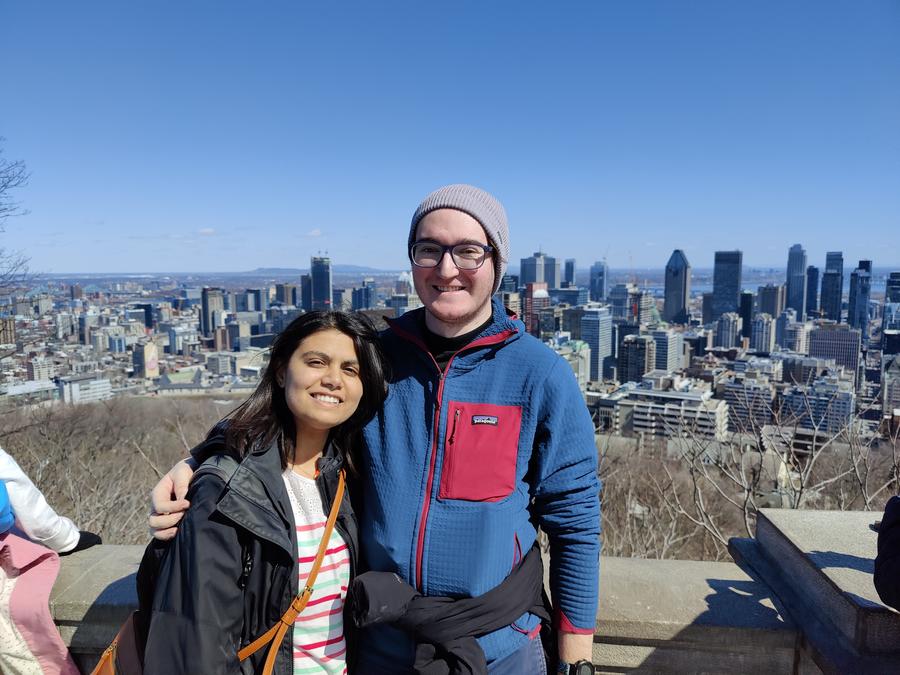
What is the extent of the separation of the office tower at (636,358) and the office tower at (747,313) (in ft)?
147

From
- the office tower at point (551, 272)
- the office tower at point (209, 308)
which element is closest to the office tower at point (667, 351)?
the office tower at point (209, 308)

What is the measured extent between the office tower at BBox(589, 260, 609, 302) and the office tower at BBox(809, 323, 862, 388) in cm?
8539

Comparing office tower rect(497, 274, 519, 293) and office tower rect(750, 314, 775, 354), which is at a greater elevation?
office tower rect(497, 274, 519, 293)

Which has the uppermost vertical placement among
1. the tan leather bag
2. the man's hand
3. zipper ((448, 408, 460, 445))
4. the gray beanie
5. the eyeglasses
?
the gray beanie

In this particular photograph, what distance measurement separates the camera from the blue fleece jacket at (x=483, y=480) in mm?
1716

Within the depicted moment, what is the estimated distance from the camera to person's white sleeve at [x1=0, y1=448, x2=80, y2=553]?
2.11m

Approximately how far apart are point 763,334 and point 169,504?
10937 centimetres

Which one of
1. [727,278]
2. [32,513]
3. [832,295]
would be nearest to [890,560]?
[32,513]

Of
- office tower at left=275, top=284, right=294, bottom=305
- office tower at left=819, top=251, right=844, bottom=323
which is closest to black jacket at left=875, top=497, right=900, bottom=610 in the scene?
office tower at left=275, top=284, right=294, bottom=305

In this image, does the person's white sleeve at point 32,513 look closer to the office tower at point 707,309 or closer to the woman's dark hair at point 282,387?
the woman's dark hair at point 282,387

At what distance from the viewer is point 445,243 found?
1794 mm

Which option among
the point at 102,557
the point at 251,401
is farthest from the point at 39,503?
the point at 251,401

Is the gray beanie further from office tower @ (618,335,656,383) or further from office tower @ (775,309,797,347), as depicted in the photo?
office tower @ (775,309,797,347)

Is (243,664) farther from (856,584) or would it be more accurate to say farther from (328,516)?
(856,584)
